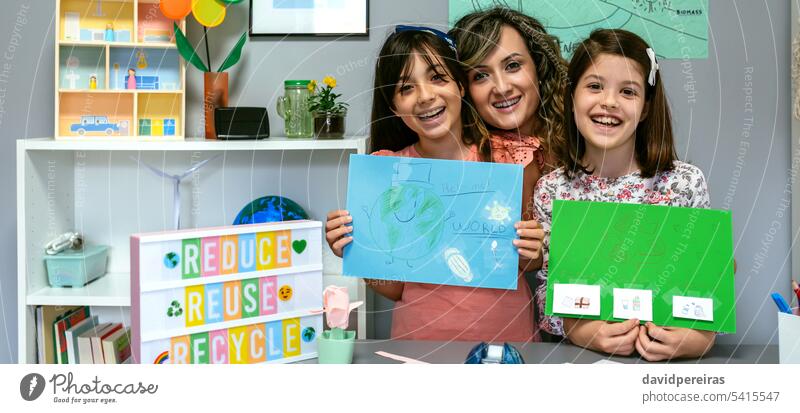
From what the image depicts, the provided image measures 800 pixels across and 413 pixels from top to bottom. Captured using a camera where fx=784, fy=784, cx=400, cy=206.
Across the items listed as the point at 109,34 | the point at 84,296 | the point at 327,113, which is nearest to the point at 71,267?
the point at 84,296

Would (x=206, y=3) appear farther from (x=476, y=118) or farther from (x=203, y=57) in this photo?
(x=476, y=118)

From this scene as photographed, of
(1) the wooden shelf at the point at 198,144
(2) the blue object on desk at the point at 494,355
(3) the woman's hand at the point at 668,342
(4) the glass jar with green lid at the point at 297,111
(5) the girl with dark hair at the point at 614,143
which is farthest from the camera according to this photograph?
(4) the glass jar with green lid at the point at 297,111

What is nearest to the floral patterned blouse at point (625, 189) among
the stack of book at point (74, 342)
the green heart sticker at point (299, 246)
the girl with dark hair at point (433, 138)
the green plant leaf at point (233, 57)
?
the girl with dark hair at point (433, 138)

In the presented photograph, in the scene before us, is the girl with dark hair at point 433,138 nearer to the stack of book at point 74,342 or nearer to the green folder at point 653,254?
the green folder at point 653,254

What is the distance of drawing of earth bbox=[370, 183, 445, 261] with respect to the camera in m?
1.11

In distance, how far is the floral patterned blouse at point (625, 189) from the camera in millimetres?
1194

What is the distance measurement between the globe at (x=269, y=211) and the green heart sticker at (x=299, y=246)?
0.33 m

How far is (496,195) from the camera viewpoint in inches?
43.4

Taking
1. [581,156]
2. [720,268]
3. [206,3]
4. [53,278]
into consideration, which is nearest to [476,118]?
[581,156]

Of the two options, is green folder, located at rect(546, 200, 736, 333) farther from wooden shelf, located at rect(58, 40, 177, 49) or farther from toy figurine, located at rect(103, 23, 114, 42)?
toy figurine, located at rect(103, 23, 114, 42)

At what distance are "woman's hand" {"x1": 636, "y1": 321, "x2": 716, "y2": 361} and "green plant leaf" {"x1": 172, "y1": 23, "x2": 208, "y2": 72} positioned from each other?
965mm

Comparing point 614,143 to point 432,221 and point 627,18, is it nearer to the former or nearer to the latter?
point 432,221

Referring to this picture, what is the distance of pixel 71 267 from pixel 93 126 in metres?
0.28
